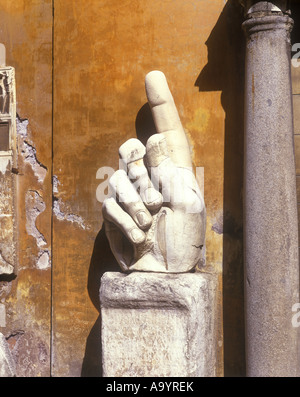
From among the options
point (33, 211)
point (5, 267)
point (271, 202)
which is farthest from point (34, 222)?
point (271, 202)

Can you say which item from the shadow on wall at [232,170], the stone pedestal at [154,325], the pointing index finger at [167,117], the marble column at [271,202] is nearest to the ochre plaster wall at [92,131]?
the shadow on wall at [232,170]

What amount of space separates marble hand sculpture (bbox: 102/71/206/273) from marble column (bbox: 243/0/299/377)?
0.32 m

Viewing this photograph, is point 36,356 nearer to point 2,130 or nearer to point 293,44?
point 2,130

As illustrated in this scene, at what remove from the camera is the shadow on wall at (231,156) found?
423 centimetres

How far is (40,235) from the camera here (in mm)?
4609

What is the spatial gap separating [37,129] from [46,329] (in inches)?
50.1

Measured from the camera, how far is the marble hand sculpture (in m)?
3.94

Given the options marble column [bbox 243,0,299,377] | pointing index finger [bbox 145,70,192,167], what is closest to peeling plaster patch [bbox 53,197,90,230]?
pointing index finger [bbox 145,70,192,167]

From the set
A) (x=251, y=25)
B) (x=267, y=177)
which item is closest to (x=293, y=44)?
(x=251, y=25)

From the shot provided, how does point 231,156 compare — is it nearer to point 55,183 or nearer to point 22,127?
point 55,183

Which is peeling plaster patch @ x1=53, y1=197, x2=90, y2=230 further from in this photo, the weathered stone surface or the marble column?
the marble column

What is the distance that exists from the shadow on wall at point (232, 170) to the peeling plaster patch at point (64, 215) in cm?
86

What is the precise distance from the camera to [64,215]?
454cm

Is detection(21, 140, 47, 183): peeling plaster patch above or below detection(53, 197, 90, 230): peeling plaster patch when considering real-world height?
above
